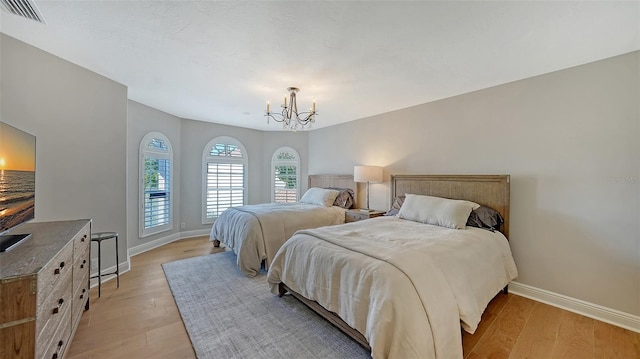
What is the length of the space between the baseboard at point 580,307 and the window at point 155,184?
5446 millimetres

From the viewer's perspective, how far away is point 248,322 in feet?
7.23

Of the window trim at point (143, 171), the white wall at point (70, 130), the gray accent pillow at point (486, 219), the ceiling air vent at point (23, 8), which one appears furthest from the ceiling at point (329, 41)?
the gray accent pillow at point (486, 219)

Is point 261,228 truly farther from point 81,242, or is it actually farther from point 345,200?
point 345,200

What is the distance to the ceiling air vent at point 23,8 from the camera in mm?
1680

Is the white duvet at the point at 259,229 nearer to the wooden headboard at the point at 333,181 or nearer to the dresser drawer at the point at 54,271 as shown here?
the wooden headboard at the point at 333,181

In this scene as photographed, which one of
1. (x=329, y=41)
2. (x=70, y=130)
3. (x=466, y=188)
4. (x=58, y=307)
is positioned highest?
(x=329, y=41)

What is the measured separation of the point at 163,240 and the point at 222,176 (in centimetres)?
172

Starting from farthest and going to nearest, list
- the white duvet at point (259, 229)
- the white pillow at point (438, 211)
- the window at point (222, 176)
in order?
the window at point (222, 176) → the white duvet at point (259, 229) → the white pillow at point (438, 211)

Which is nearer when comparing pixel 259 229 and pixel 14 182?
pixel 14 182

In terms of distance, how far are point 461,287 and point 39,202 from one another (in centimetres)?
387

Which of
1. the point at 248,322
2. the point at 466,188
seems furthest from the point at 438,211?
the point at 248,322

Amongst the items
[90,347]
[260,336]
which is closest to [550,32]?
[260,336]

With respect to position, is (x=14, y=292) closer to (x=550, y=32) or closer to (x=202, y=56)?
(x=202, y=56)

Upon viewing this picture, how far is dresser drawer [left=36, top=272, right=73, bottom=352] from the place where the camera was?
1.27 metres
